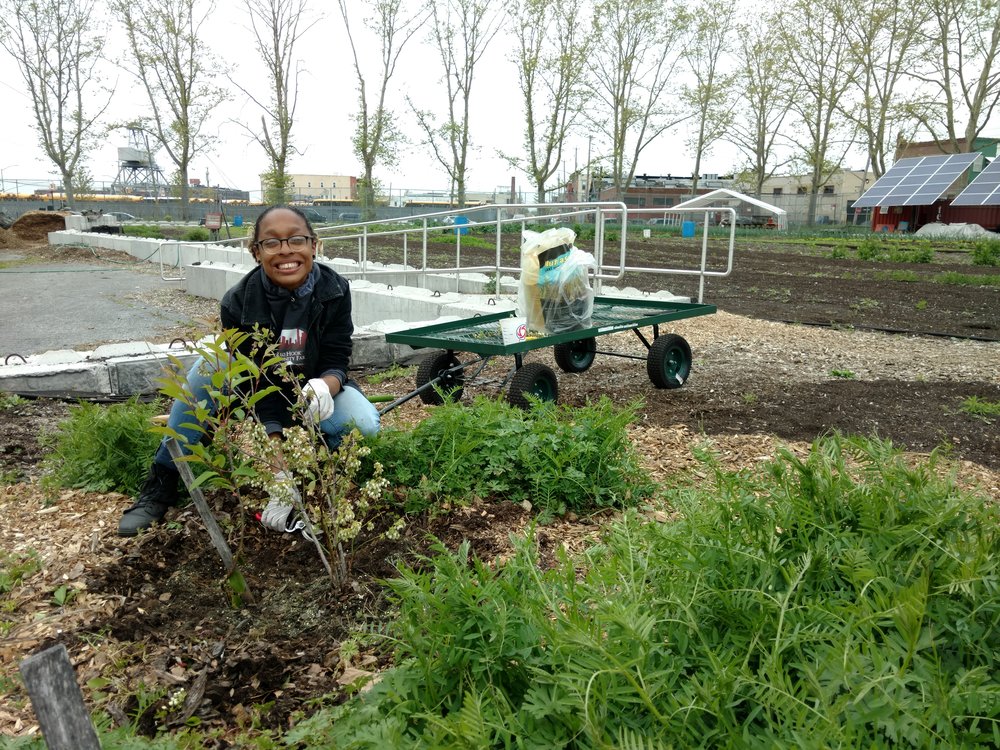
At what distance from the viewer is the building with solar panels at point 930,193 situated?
108 feet

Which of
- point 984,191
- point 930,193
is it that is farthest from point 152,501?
point 930,193

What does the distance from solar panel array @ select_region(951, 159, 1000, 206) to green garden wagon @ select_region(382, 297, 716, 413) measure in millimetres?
26670

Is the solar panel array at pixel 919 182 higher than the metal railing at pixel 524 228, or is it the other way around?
the solar panel array at pixel 919 182

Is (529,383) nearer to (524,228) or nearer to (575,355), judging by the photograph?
(575,355)

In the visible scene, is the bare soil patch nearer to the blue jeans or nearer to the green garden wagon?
the green garden wagon

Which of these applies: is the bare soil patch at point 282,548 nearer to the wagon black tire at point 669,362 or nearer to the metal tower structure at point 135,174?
the wagon black tire at point 669,362

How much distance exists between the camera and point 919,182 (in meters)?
34.9

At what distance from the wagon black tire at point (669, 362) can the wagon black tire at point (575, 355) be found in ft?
1.69

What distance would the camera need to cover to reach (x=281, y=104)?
115 feet

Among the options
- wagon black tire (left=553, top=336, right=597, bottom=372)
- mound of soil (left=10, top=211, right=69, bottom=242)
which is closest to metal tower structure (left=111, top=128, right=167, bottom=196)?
mound of soil (left=10, top=211, right=69, bottom=242)

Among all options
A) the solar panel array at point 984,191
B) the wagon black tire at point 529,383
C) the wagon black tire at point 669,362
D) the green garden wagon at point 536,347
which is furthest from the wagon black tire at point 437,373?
the solar panel array at point 984,191

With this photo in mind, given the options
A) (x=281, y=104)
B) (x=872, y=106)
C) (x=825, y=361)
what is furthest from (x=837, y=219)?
(x=825, y=361)

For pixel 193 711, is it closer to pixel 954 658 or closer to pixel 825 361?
pixel 954 658

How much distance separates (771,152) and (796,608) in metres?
53.8
